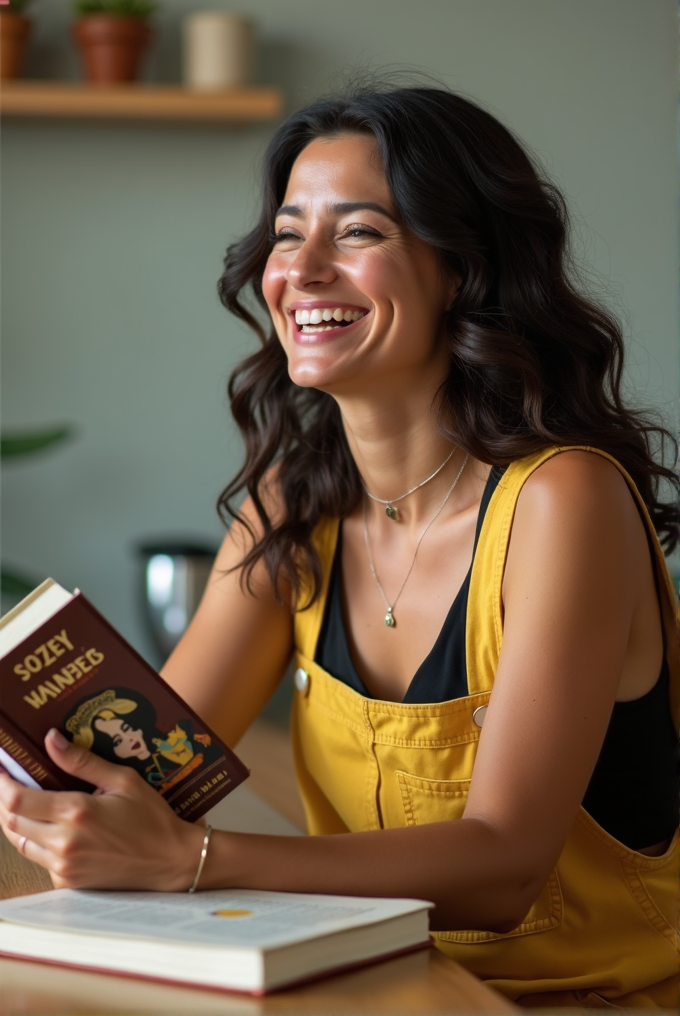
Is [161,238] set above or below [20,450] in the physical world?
above

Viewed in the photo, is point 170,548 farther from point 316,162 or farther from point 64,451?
point 316,162

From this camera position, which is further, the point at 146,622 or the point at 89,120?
the point at 89,120

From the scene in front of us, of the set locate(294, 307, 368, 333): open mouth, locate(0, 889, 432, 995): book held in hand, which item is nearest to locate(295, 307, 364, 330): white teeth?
locate(294, 307, 368, 333): open mouth

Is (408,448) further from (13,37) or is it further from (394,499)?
(13,37)

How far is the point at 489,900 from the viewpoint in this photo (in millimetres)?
999

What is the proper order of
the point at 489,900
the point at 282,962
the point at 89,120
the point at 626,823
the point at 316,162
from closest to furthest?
1. the point at 282,962
2. the point at 489,900
3. the point at 626,823
4. the point at 316,162
5. the point at 89,120

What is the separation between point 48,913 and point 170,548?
84.9 inches

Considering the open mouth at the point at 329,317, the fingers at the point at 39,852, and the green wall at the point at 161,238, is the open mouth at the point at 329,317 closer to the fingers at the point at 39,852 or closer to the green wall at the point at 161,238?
the fingers at the point at 39,852

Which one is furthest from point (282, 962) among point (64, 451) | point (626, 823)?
point (64, 451)

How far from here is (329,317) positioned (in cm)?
141

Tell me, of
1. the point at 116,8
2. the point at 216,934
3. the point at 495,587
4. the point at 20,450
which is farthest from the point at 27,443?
the point at 216,934

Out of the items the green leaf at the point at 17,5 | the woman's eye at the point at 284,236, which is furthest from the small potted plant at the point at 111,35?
the woman's eye at the point at 284,236

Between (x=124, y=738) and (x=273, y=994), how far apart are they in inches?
10.5

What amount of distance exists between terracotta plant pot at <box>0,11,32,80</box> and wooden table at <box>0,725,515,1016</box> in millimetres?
2816
